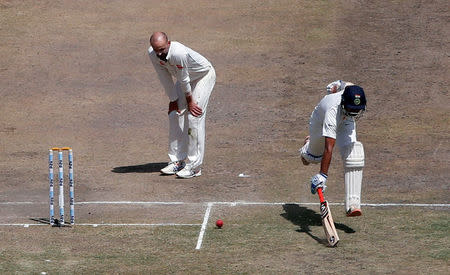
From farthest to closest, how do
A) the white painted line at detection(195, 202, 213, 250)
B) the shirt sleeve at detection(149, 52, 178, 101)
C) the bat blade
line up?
1. the shirt sleeve at detection(149, 52, 178, 101)
2. the white painted line at detection(195, 202, 213, 250)
3. the bat blade

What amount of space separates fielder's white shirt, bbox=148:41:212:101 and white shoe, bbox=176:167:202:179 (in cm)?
119

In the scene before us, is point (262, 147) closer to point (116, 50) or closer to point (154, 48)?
point (154, 48)

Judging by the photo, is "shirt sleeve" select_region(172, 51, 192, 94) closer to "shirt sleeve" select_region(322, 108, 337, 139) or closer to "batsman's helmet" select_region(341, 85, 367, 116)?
"shirt sleeve" select_region(322, 108, 337, 139)

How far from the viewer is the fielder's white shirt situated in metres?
14.4

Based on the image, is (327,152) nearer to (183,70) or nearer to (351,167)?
(351,167)

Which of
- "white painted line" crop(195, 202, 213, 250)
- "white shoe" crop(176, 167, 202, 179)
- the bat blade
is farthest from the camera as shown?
"white shoe" crop(176, 167, 202, 179)

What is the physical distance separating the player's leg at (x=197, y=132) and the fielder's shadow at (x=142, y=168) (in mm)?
761

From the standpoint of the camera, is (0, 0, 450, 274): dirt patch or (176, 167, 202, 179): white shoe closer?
(0, 0, 450, 274): dirt patch

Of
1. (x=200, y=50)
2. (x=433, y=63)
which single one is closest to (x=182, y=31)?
(x=200, y=50)

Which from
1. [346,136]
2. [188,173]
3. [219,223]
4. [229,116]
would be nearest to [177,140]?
[188,173]

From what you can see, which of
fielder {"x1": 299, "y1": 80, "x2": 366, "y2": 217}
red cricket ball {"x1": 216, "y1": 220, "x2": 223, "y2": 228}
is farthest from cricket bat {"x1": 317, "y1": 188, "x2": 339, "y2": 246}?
red cricket ball {"x1": 216, "y1": 220, "x2": 223, "y2": 228}

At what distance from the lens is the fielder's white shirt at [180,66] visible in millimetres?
14391

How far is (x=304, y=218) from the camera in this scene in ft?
41.7

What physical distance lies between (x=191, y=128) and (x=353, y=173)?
3.61m
